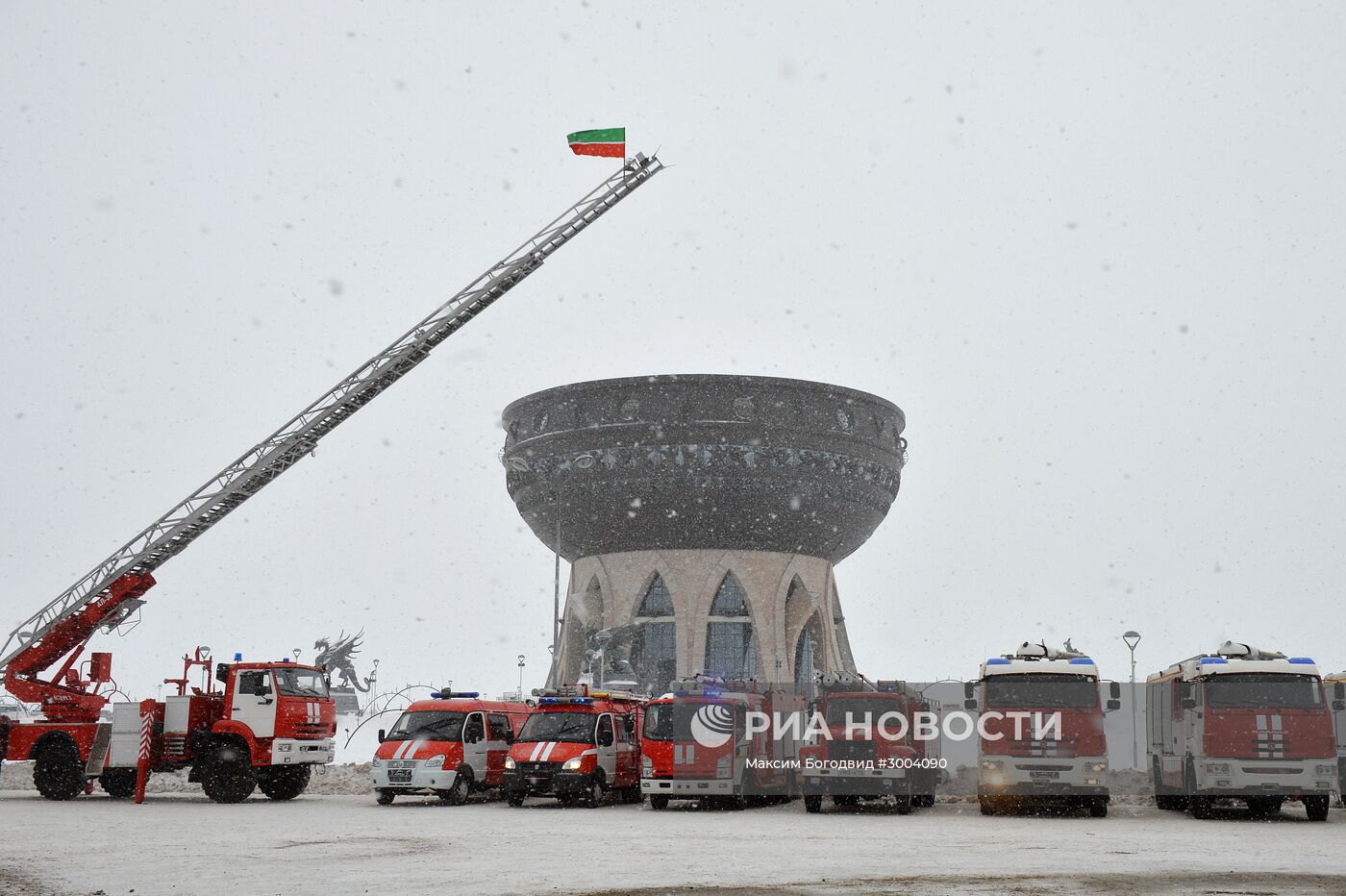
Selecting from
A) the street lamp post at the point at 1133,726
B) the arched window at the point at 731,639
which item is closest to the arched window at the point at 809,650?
the arched window at the point at 731,639

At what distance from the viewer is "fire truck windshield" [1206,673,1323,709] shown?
23.3 m

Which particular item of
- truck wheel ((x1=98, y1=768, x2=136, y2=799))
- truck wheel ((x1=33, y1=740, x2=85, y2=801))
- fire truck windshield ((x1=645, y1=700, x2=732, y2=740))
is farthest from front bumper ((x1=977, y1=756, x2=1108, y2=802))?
truck wheel ((x1=33, y1=740, x2=85, y2=801))

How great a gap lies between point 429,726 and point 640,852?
455 inches

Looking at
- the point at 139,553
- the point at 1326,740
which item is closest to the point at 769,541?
the point at 139,553

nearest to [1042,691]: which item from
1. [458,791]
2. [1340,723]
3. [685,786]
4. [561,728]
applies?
[1340,723]

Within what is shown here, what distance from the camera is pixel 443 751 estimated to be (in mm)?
26656

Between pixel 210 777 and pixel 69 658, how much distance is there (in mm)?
5201

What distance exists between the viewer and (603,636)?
62.2 m

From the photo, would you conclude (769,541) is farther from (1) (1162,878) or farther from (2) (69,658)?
(1) (1162,878)

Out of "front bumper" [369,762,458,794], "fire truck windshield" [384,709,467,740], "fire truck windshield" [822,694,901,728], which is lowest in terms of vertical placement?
"front bumper" [369,762,458,794]

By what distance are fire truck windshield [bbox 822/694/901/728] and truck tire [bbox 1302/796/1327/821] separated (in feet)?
22.4

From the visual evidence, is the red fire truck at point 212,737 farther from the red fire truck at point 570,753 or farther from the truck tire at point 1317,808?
the truck tire at point 1317,808

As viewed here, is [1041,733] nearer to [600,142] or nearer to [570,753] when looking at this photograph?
[570,753]

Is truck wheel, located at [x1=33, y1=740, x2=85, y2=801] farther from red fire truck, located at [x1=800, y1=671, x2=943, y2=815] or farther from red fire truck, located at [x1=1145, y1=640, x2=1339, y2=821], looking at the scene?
red fire truck, located at [x1=1145, y1=640, x2=1339, y2=821]
